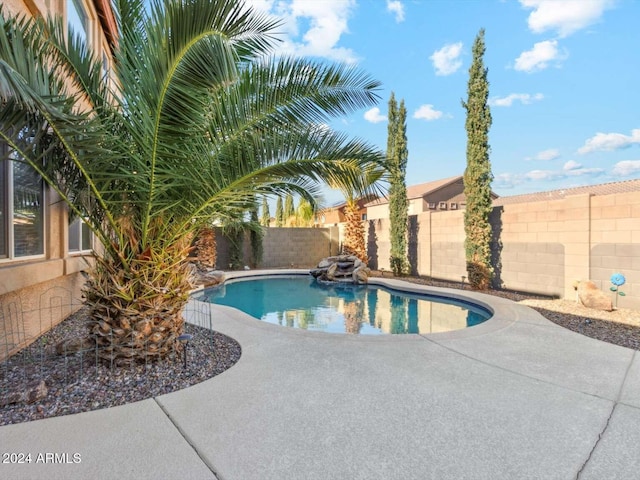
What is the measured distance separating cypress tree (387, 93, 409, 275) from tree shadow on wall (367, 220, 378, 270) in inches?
89.4

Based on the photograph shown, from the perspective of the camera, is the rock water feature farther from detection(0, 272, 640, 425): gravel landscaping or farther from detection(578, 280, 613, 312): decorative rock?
detection(0, 272, 640, 425): gravel landscaping

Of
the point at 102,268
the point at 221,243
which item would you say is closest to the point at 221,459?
the point at 102,268

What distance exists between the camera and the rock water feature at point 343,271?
1303 centimetres

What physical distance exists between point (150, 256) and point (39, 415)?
1.72 metres

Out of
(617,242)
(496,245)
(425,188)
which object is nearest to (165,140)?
(617,242)

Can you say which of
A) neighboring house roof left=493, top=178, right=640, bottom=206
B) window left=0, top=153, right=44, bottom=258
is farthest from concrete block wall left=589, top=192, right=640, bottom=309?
window left=0, top=153, right=44, bottom=258

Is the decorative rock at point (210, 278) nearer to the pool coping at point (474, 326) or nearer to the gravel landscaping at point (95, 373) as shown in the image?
the pool coping at point (474, 326)

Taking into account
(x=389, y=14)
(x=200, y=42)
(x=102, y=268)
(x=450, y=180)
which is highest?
(x=389, y=14)

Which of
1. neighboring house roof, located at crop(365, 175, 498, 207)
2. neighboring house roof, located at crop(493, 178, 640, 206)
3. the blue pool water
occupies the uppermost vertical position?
neighboring house roof, located at crop(365, 175, 498, 207)

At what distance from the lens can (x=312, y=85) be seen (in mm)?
4113

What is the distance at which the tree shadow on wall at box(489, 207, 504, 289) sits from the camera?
33.8ft

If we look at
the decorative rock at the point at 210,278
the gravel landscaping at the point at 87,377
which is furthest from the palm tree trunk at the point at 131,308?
the decorative rock at the point at 210,278

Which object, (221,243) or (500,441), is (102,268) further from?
(221,243)

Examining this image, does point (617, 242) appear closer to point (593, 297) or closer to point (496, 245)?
Result: point (593, 297)
